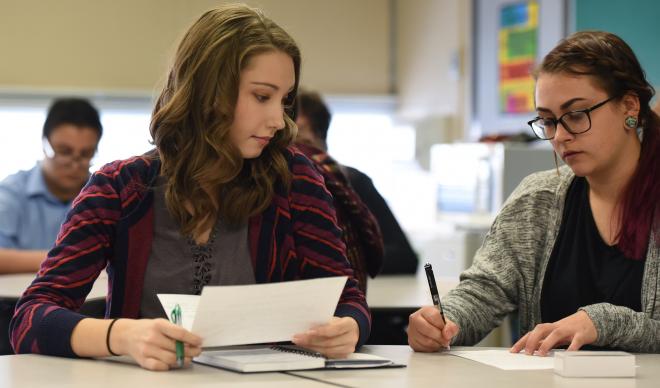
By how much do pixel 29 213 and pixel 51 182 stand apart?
0.17 m

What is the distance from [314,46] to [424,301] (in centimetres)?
439

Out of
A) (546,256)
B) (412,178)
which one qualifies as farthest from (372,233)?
(412,178)

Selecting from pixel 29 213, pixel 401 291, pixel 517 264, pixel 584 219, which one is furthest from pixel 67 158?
pixel 584 219

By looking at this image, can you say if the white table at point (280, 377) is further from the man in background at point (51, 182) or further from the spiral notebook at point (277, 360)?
the man in background at point (51, 182)

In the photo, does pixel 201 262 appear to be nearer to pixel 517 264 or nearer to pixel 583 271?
pixel 517 264

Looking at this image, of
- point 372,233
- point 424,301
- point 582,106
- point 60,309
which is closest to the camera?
point 60,309

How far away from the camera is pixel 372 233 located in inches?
106

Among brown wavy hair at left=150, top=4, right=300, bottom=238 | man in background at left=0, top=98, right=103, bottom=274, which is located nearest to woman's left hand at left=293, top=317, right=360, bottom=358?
brown wavy hair at left=150, top=4, right=300, bottom=238

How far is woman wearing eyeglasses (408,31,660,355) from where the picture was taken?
2113mm

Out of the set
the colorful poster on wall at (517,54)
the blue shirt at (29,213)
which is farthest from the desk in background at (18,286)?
the colorful poster on wall at (517,54)

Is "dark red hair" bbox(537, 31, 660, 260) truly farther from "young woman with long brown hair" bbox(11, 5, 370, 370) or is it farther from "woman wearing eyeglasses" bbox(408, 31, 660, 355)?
"young woman with long brown hair" bbox(11, 5, 370, 370)

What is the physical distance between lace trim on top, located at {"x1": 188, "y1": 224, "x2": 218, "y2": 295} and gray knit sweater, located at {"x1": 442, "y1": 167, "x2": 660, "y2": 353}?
539mm

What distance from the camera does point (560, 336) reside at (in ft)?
6.18

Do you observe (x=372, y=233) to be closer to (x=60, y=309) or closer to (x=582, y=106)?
(x=582, y=106)
